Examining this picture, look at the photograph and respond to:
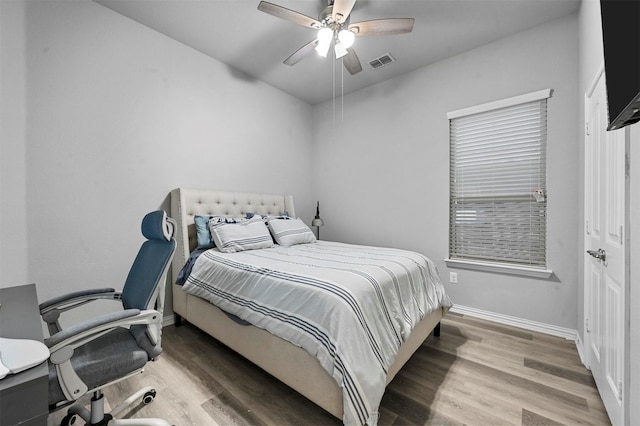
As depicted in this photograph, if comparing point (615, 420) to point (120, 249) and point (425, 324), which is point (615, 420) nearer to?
point (425, 324)

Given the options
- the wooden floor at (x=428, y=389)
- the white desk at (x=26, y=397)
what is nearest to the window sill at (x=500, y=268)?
the wooden floor at (x=428, y=389)

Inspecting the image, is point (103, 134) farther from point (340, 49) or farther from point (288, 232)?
point (340, 49)

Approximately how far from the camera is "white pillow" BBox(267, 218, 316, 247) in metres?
2.97

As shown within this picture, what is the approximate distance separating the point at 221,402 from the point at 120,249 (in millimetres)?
1691

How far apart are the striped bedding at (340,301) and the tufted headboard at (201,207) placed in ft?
1.42

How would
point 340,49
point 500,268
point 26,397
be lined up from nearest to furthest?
point 26,397, point 340,49, point 500,268

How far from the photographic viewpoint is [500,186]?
276cm

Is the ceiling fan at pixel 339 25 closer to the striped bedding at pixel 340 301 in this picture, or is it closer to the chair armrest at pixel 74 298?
the striped bedding at pixel 340 301

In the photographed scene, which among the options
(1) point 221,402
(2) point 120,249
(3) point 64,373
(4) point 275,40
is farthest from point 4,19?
(1) point 221,402

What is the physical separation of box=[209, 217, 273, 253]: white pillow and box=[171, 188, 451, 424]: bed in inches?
4.5

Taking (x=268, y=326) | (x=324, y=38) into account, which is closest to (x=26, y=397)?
(x=268, y=326)

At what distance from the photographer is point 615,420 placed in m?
1.33

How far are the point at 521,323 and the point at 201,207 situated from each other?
11.5 feet

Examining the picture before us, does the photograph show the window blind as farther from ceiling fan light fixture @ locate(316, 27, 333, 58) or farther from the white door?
ceiling fan light fixture @ locate(316, 27, 333, 58)
